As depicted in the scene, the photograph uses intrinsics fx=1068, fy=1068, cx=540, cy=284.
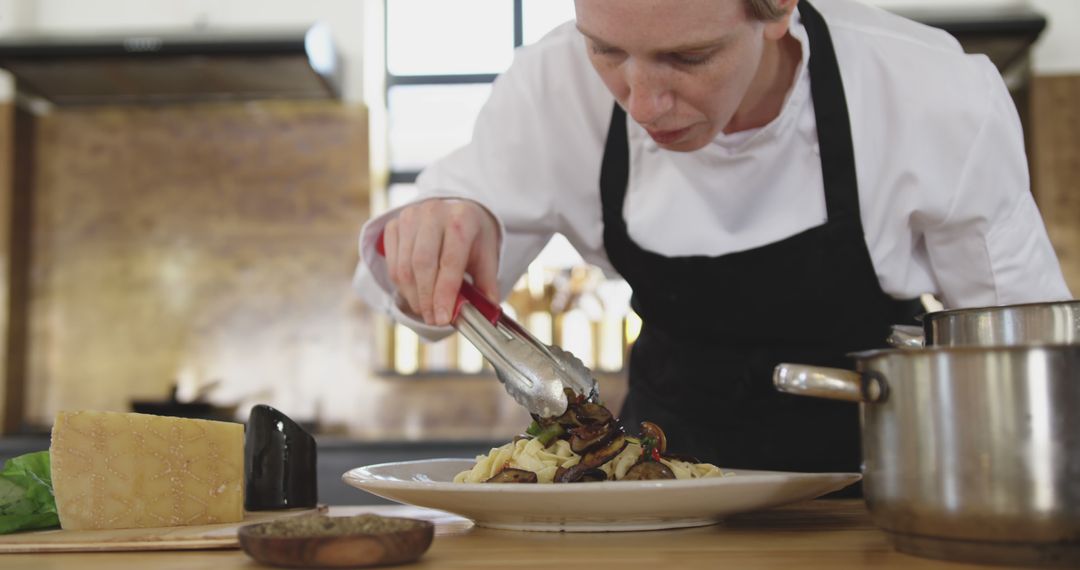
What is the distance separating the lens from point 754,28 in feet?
3.77

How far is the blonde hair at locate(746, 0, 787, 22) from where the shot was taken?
3.67 feet

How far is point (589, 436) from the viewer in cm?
93

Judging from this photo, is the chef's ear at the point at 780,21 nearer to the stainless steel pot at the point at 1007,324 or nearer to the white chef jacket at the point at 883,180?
the white chef jacket at the point at 883,180

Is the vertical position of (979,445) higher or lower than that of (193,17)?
lower

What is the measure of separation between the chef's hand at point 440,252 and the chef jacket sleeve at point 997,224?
0.61 m

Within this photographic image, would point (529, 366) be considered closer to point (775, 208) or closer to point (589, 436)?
point (589, 436)

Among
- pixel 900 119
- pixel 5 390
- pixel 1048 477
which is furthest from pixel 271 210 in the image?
pixel 1048 477

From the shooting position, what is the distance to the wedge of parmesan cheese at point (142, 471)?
0.89 metres

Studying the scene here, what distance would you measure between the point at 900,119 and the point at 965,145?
0.30 ft

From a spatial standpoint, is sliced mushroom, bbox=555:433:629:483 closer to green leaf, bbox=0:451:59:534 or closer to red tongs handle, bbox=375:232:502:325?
red tongs handle, bbox=375:232:502:325

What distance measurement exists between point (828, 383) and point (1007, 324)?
0.70ft

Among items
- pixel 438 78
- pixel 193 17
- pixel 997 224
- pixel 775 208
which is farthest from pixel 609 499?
pixel 193 17

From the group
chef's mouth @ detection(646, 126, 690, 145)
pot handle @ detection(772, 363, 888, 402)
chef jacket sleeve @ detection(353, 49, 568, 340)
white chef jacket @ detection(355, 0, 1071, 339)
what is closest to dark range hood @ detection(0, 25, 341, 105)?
chef jacket sleeve @ detection(353, 49, 568, 340)

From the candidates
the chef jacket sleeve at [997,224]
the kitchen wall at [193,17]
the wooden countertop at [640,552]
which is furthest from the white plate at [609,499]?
the kitchen wall at [193,17]
